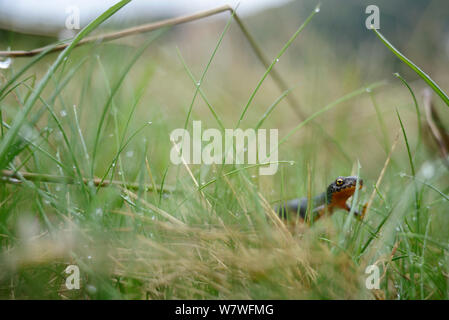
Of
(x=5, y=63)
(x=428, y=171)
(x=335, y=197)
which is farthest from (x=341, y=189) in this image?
(x=5, y=63)

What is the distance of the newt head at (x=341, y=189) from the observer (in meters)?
1.22

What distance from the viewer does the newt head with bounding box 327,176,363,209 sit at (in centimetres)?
122

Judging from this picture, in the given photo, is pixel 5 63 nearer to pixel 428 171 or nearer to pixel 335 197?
pixel 335 197

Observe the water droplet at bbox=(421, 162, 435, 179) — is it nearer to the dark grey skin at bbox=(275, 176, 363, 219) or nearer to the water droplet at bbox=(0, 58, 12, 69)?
the dark grey skin at bbox=(275, 176, 363, 219)

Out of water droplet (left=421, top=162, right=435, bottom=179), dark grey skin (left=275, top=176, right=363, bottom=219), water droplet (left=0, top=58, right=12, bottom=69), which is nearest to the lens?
water droplet (left=0, top=58, right=12, bottom=69)

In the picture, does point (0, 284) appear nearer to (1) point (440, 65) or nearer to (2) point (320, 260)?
(2) point (320, 260)

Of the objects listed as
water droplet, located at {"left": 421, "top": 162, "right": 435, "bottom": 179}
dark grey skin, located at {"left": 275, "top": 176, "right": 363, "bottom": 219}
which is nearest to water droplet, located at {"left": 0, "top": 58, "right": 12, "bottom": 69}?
dark grey skin, located at {"left": 275, "top": 176, "right": 363, "bottom": 219}

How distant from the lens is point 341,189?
1.25 m

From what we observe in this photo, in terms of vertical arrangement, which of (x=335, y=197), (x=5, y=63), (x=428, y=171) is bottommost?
(x=335, y=197)

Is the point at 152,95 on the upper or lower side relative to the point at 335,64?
lower
